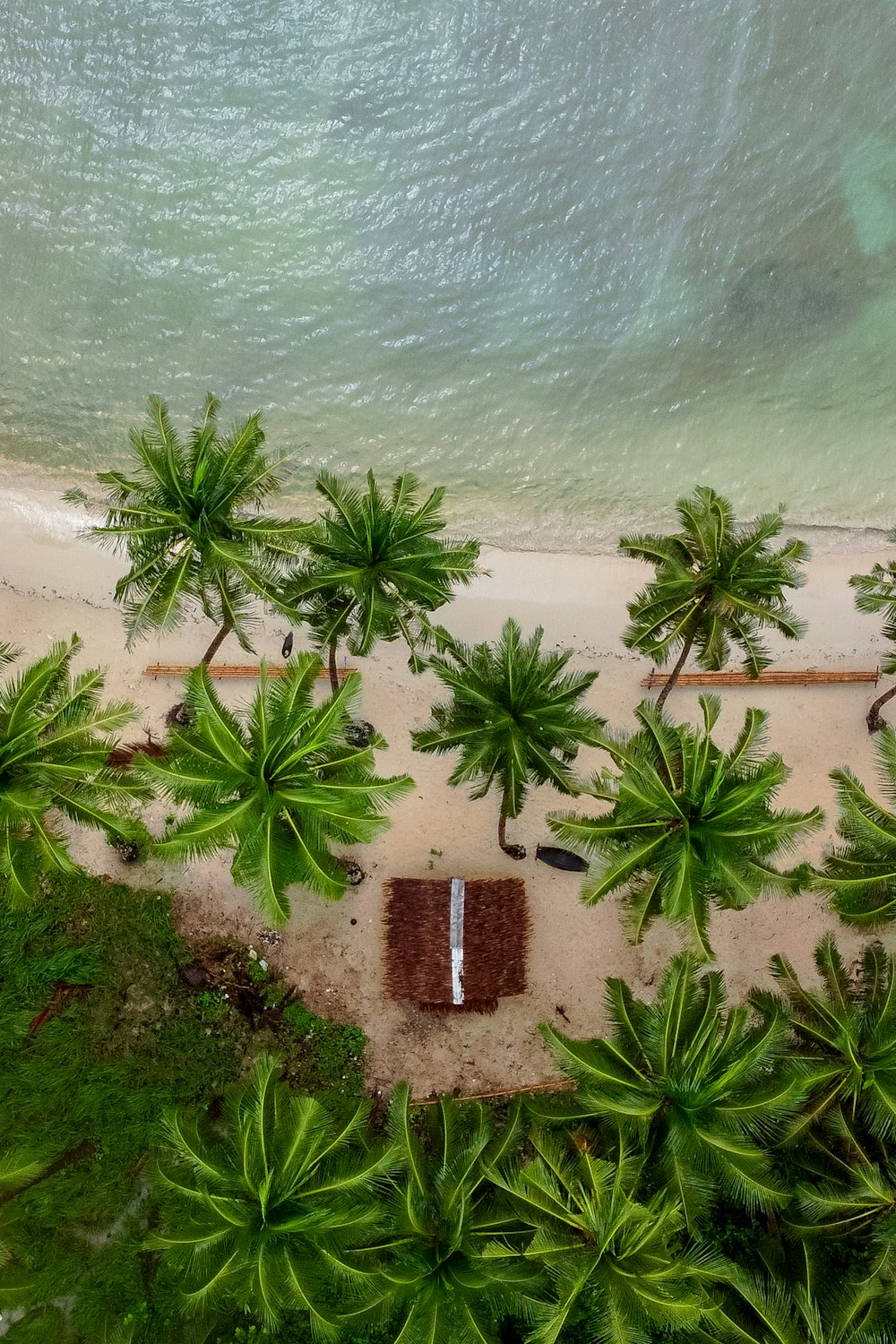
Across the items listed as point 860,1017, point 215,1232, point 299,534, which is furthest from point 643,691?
point 215,1232

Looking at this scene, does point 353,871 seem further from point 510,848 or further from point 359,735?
point 510,848

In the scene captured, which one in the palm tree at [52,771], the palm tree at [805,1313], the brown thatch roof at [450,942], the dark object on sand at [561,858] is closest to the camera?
the palm tree at [52,771]

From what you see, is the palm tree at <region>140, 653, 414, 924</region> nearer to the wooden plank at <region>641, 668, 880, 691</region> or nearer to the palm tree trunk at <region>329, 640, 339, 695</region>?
the palm tree trunk at <region>329, 640, 339, 695</region>

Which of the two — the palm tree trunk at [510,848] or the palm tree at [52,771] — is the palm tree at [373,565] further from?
the palm tree trunk at [510,848]

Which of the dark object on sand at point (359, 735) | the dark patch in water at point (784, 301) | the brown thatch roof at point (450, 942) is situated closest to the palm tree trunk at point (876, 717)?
the brown thatch roof at point (450, 942)

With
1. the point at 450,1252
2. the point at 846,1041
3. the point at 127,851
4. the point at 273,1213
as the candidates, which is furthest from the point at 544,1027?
the point at 127,851

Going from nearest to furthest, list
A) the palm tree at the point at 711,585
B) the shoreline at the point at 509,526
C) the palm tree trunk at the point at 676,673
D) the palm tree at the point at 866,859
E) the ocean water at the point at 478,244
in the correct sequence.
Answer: the palm tree at the point at 866,859
the palm tree at the point at 711,585
the palm tree trunk at the point at 676,673
the shoreline at the point at 509,526
the ocean water at the point at 478,244

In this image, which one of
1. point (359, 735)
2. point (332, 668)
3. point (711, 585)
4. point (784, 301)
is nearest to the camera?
point (711, 585)

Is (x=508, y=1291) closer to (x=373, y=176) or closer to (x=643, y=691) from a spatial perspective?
(x=643, y=691)
